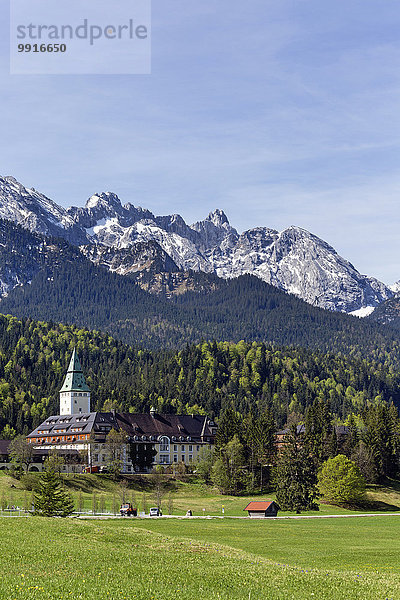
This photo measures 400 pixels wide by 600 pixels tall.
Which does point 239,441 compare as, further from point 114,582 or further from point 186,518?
point 114,582

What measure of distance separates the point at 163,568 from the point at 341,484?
105140mm

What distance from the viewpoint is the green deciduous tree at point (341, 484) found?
139500 millimetres

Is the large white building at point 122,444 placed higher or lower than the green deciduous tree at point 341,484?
higher

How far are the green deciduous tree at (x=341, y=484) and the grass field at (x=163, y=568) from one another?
245ft

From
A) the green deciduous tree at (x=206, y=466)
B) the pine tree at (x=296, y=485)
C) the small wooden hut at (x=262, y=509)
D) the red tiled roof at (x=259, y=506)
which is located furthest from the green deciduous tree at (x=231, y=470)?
the small wooden hut at (x=262, y=509)

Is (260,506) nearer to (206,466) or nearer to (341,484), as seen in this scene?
(341,484)

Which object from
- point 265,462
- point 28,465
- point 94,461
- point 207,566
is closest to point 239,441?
point 265,462

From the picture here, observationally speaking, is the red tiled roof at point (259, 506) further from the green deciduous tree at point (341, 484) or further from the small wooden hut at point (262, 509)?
the green deciduous tree at point (341, 484)

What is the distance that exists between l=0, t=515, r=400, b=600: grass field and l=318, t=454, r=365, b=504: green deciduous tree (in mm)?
74594

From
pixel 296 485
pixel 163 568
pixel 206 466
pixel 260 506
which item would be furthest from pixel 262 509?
pixel 163 568

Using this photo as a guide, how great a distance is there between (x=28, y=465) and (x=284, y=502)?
60.0 m

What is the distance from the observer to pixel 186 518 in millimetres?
108250

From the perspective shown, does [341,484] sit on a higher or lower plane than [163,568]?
lower

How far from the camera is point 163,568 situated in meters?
40.5
